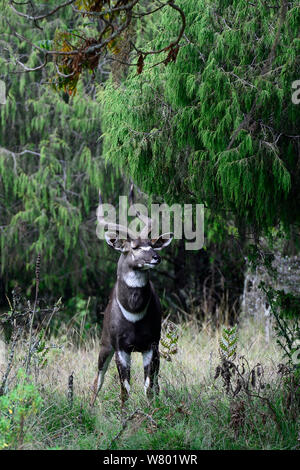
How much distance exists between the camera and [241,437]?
5.36m

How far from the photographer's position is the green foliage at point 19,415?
493 centimetres

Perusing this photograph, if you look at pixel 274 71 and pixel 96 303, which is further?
pixel 96 303

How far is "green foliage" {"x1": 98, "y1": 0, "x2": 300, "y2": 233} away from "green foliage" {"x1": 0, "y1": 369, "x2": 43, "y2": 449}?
86.4 inches

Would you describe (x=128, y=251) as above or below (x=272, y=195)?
below

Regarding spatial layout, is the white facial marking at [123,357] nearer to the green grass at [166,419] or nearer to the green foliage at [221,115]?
the green grass at [166,419]

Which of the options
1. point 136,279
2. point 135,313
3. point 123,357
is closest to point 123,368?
point 123,357

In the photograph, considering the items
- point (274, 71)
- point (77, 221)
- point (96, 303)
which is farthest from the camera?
point (96, 303)

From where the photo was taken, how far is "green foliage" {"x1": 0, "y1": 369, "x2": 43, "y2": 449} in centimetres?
493

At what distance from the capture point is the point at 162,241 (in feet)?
21.1

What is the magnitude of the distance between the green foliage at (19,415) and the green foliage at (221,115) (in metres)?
2.19

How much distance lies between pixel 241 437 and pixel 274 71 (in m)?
2.99

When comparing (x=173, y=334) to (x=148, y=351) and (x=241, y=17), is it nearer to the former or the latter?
(x=148, y=351)

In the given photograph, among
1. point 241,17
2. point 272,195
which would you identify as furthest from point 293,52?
point 272,195

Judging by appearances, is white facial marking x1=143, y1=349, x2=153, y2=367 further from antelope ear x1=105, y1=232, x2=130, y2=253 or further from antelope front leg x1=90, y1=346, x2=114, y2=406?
antelope ear x1=105, y1=232, x2=130, y2=253
